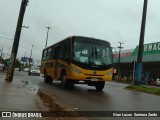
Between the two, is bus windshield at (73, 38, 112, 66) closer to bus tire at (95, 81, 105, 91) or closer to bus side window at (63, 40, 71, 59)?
bus side window at (63, 40, 71, 59)

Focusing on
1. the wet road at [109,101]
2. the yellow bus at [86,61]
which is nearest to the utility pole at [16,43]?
the yellow bus at [86,61]

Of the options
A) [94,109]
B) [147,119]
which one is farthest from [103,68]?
[147,119]

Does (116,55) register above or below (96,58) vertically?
above

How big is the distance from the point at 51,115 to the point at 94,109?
6.74ft

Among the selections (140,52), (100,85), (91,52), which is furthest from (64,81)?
(140,52)

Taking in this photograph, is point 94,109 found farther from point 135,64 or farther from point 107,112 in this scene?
point 135,64

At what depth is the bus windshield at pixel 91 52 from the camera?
703 inches

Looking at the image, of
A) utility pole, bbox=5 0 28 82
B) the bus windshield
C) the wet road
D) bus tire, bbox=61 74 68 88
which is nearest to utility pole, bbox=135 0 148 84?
the bus windshield

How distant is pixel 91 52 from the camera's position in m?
18.1

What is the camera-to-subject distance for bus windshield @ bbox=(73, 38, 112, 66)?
17.9m

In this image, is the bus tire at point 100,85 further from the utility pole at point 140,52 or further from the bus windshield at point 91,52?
the utility pole at point 140,52

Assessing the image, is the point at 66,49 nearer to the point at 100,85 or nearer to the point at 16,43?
the point at 100,85

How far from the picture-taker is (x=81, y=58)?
58.4 feet

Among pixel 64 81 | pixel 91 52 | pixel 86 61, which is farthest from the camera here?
pixel 64 81
